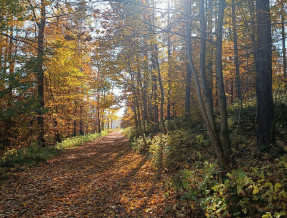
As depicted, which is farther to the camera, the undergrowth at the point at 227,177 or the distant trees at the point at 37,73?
the distant trees at the point at 37,73

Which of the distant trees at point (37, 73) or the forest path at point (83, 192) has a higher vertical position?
the distant trees at point (37, 73)

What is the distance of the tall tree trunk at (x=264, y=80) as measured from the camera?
20.1 feet

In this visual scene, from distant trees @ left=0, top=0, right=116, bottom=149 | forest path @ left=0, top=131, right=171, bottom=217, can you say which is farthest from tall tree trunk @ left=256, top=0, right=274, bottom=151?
distant trees @ left=0, top=0, right=116, bottom=149

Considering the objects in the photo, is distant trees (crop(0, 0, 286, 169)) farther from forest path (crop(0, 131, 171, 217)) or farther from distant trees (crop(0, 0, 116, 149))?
forest path (crop(0, 131, 171, 217))

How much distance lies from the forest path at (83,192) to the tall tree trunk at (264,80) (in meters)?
3.78

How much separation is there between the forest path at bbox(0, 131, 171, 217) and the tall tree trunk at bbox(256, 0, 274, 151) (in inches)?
149

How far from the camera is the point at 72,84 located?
14.6 meters

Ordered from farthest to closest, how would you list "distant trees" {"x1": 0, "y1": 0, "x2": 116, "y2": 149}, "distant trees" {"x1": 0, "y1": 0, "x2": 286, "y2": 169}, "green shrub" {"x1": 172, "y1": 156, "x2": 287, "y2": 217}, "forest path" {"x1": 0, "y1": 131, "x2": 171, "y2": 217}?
"distant trees" {"x1": 0, "y1": 0, "x2": 116, "y2": 149}
"distant trees" {"x1": 0, "y1": 0, "x2": 286, "y2": 169}
"forest path" {"x1": 0, "y1": 131, "x2": 171, "y2": 217}
"green shrub" {"x1": 172, "y1": 156, "x2": 287, "y2": 217}

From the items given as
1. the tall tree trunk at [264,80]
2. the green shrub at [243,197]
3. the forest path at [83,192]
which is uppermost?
the tall tree trunk at [264,80]

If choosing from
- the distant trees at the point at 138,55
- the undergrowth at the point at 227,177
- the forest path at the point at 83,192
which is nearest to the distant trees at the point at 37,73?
the distant trees at the point at 138,55

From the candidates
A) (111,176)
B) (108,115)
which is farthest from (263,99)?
(108,115)

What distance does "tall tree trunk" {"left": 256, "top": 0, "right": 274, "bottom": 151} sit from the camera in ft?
20.1

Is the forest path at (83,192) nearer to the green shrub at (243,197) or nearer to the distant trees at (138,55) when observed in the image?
the green shrub at (243,197)

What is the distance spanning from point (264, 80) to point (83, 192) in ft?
22.6
